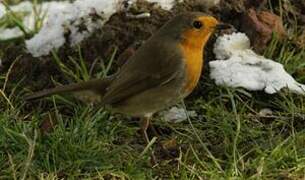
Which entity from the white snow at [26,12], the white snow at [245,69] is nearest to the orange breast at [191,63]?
the white snow at [245,69]

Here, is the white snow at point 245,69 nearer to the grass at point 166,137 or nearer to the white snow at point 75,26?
the grass at point 166,137

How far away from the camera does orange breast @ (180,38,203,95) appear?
4.77 m

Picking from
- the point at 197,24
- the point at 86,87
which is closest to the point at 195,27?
the point at 197,24

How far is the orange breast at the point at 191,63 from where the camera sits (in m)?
4.77

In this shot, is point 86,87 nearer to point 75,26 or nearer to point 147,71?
point 147,71

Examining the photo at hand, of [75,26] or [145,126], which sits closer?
[145,126]

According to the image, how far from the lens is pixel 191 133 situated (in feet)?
15.9

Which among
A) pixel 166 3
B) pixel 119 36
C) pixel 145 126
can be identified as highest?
pixel 166 3

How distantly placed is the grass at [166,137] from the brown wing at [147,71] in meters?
0.15

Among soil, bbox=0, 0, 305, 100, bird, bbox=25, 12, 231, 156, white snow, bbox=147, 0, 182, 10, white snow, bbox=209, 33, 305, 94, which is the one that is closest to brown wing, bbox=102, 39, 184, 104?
bird, bbox=25, 12, 231, 156

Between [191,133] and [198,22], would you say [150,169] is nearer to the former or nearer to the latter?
[191,133]

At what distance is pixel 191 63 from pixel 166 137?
455 mm

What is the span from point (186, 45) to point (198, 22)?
140 millimetres

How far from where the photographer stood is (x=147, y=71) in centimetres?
483
